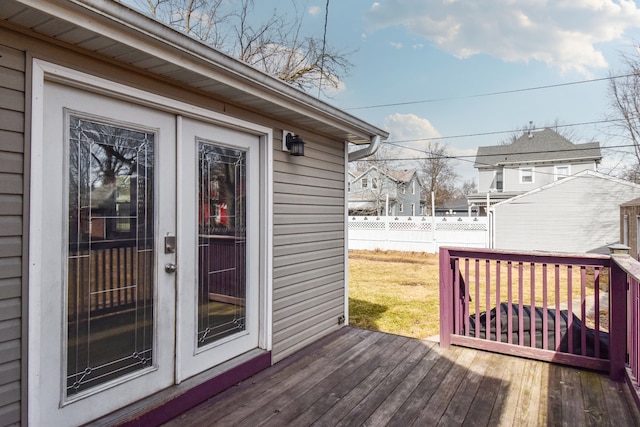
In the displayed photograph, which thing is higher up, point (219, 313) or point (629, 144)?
point (629, 144)

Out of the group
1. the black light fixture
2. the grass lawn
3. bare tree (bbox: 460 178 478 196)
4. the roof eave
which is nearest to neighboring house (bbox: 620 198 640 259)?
the grass lawn

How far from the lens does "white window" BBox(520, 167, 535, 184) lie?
58.2ft

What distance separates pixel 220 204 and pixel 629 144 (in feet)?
52.8

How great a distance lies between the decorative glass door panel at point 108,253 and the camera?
1.85 m

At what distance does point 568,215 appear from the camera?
12.7m

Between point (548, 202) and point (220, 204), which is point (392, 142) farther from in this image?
point (220, 204)

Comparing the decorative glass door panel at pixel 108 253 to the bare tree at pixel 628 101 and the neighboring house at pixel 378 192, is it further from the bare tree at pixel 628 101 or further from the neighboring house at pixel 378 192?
the neighboring house at pixel 378 192

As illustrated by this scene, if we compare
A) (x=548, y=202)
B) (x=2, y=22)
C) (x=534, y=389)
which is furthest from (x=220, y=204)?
(x=548, y=202)

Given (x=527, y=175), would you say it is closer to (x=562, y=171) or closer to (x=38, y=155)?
(x=562, y=171)

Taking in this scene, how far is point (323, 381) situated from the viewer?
270 centimetres

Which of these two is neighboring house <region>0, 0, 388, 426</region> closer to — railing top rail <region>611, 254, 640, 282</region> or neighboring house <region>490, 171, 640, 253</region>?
railing top rail <region>611, 254, 640, 282</region>

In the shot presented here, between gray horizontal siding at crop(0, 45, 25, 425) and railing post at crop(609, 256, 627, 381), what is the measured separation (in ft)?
11.9

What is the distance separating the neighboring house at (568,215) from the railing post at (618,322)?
421 inches

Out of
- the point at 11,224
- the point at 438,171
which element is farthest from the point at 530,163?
the point at 11,224
